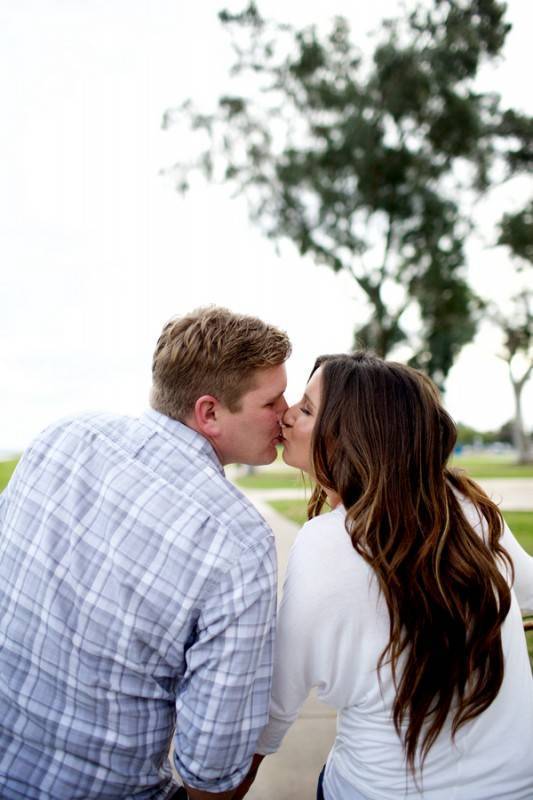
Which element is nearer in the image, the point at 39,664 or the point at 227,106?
the point at 39,664

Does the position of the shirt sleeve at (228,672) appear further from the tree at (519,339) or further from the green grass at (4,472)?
the tree at (519,339)

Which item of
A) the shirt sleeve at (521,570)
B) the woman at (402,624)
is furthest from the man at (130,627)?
the shirt sleeve at (521,570)

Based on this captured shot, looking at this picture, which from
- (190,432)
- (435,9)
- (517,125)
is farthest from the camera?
(517,125)

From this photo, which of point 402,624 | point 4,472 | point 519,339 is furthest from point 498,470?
point 402,624

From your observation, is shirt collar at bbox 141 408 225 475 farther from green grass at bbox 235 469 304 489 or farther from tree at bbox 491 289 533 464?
tree at bbox 491 289 533 464

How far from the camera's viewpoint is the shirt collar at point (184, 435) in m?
1.80

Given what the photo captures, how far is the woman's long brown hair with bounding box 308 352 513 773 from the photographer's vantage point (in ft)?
5.34

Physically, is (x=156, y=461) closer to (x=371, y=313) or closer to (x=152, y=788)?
(x=152, y=788)

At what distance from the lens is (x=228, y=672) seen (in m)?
1.51

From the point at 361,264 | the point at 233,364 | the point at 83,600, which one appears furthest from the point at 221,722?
the point at 361,264

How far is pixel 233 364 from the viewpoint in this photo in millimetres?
1998

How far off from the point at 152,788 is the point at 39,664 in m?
0.43

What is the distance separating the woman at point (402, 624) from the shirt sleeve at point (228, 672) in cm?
10

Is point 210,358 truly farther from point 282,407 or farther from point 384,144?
point 384,144
